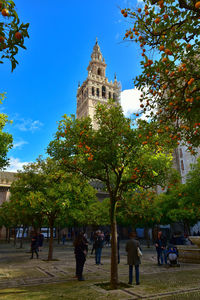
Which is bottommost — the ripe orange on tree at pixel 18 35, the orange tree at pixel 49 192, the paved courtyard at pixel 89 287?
the paved courtyard at pixel 89 287

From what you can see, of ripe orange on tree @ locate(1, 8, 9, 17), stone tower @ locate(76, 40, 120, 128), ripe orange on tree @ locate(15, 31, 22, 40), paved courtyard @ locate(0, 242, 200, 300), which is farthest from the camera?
stone tower @ locate(76, 40, 120, 128)

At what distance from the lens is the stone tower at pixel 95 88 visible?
78.9 m

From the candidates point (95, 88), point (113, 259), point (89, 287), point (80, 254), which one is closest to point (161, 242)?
point (113, 259)

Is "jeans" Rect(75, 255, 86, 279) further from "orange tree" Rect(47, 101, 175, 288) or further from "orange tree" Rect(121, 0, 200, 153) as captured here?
"orange tree" Rect(121, 0, 200, 153)

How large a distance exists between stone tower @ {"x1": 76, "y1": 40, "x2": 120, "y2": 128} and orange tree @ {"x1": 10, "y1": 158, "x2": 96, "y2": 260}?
5948 centimetres

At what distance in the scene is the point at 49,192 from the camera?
15078 mm

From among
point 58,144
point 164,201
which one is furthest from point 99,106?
point 164,201

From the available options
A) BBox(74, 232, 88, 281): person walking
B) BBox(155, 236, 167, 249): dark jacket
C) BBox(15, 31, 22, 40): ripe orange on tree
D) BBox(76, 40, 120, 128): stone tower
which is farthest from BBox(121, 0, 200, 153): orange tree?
BBox(76, 40, 120, 128): stone tower

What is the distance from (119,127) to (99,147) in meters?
1.14

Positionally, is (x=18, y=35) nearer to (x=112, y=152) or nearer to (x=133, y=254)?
(x=112, y=152)

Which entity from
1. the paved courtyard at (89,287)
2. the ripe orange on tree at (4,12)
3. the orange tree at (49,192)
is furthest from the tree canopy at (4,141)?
the ripe orange on tree at (4,12)

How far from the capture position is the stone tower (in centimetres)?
7894

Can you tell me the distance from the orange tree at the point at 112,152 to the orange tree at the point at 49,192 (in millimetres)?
3894

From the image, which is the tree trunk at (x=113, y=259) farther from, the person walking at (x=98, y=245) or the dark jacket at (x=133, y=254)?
the person walking at (x=98, y=245)
